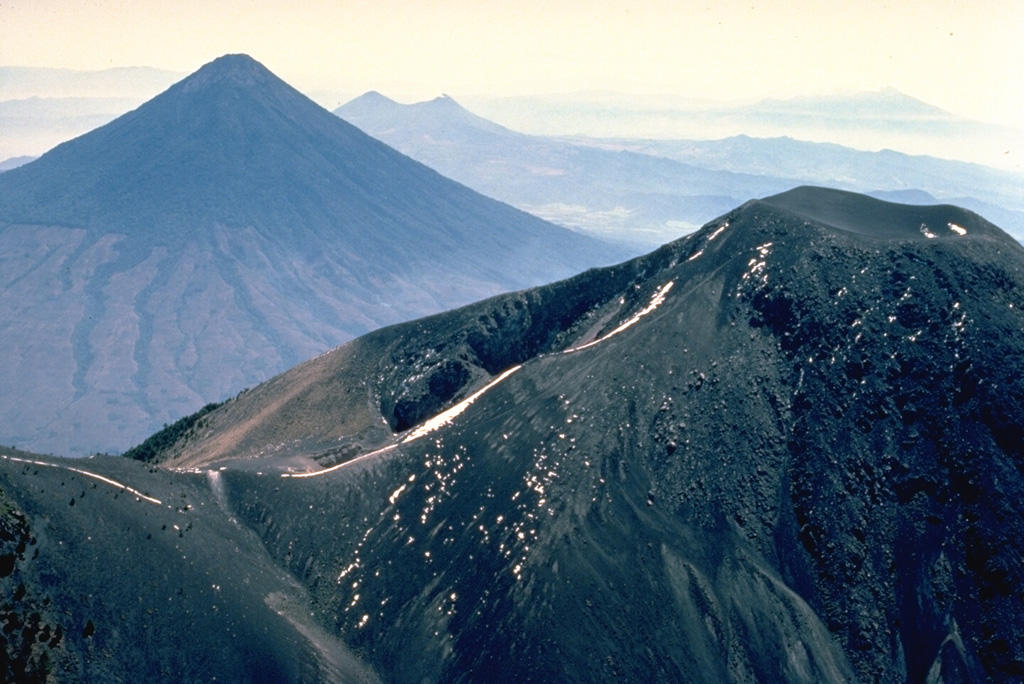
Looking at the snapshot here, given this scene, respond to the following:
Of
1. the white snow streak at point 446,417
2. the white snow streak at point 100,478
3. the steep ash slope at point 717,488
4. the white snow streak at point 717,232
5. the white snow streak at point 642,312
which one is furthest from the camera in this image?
the white snow streak at point 717,232

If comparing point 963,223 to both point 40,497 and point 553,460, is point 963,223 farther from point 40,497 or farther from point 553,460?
point 40,497

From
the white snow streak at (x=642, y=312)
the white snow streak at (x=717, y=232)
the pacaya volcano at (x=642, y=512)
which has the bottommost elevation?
the pacaya volcano at (x=642, y=512)

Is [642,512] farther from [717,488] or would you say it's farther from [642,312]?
[642,312]

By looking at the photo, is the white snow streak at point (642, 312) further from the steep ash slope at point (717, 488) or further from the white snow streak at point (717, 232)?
the white snow streak at point (717, 232)

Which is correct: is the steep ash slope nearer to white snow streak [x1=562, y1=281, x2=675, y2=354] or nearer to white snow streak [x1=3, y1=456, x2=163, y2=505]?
white snow streak [x1=562, y1=281, x2=675, y2=354]

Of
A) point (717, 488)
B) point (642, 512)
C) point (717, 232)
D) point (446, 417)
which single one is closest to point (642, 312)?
point (717, 232)

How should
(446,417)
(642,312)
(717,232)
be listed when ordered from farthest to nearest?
(717,232), (642,312), (446,417)

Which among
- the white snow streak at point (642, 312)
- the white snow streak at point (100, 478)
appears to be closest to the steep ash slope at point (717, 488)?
the white snow streak at point (642, 312)
